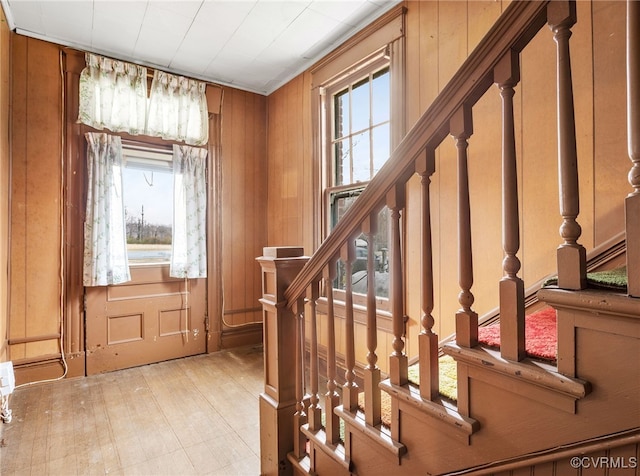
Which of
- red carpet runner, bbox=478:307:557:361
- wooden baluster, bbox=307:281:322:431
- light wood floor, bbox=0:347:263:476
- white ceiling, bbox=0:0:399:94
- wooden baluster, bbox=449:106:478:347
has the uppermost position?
white ceiling, bbox=0:0:399:94

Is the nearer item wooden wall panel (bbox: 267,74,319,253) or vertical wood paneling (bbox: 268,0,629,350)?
vertical wood paneling (bbox: 268,0,629,350)

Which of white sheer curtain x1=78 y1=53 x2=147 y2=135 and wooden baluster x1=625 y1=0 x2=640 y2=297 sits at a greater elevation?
white sheer curtain x1=78 y1=53 x2=147 y2=135

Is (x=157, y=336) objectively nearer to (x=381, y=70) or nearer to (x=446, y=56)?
(x=381, y=70)

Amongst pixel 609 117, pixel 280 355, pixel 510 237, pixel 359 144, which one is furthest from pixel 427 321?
pixel 359 144

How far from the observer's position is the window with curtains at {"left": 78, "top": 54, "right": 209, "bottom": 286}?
330 centimetres

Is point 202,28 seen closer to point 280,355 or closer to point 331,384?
point 280,355

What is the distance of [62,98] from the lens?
128 inches

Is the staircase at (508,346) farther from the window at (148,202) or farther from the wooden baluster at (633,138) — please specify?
the window at (148,202)

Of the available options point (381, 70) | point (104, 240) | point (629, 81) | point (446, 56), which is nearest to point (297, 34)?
point (381, 70)

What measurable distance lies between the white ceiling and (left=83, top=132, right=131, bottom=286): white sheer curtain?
0.87 m

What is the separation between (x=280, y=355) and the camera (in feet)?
5.64

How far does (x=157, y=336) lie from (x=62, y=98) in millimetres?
2433

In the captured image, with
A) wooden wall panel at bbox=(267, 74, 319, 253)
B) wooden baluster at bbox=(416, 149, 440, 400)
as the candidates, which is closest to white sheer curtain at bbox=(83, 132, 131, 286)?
wooden wall panel at bbox=(267, 74, 319, 253)

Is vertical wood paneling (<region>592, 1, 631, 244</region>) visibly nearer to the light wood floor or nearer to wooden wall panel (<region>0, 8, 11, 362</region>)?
the light wood floor
